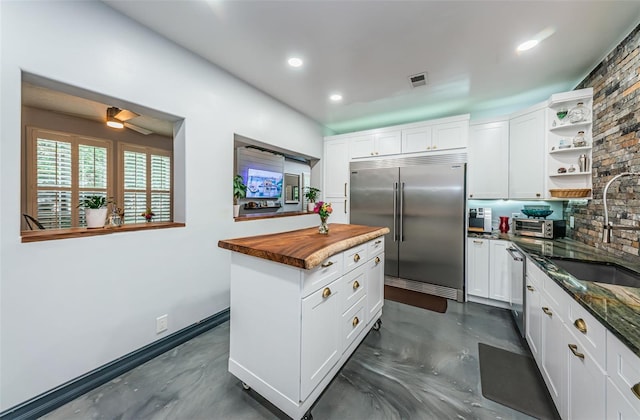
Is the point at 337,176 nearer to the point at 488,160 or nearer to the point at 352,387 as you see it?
the point at 488,160

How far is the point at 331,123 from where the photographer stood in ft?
13.9

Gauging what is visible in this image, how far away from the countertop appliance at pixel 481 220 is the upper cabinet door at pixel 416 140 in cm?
113

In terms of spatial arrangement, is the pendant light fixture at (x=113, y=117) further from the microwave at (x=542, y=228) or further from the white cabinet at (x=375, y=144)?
the microwave at (x=542, y=228)

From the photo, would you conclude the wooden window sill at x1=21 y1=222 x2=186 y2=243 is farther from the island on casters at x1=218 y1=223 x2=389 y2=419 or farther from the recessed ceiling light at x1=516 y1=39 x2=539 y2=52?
the recessed ceiling light at x1=516 y1=39 x2=539 y2=52

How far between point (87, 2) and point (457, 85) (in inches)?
134

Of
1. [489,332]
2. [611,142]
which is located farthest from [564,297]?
[611,142]

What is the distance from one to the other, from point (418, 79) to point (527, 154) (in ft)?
5.26

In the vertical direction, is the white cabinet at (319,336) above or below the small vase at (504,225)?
below

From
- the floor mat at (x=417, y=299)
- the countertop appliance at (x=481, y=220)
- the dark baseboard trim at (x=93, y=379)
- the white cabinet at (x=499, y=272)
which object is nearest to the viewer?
the dark baseboard trim at (x=93, y=379)

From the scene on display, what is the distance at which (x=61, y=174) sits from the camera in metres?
3.37

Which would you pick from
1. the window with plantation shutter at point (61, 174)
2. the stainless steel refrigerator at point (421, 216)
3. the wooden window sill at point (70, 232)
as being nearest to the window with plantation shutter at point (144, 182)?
the window with plantation shutter at point (61, 174)

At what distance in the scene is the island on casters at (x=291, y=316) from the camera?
53.1 inches

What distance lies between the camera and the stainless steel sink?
1.54m

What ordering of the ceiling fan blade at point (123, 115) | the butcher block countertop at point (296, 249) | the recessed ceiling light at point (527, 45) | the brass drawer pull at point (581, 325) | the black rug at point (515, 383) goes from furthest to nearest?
1. the ceiling fan blade at point (123, 115)
2. the recessed ceiling light at point (527, 45)
3. the black rug at point (515, 383)
4. the butcher block countertop at point (296, 249)
5. the brass drawer pull at point (581, 325)
